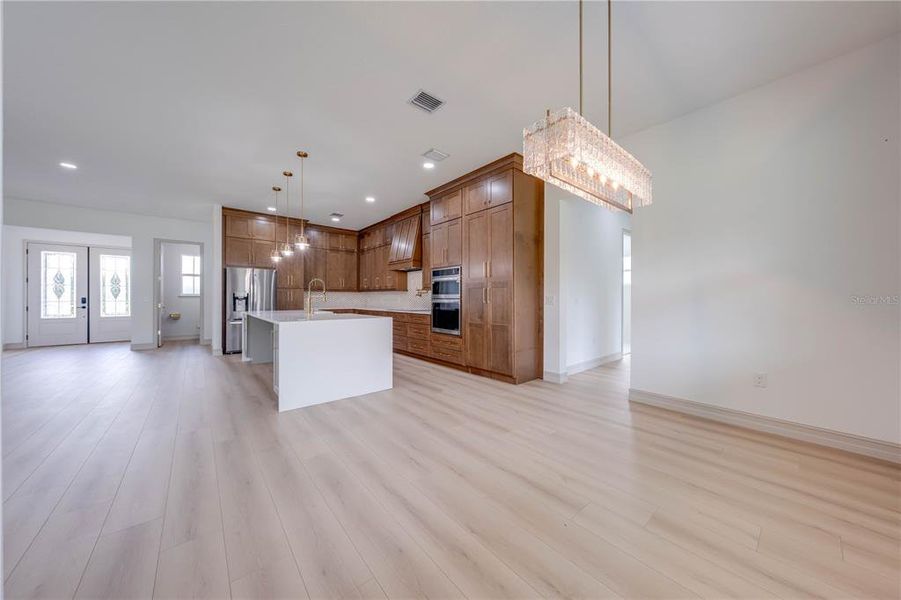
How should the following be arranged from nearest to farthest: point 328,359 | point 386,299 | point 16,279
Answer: point 328,359 < point 16,279 < point 386,299

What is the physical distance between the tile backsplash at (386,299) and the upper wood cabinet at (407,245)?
1.55 feet

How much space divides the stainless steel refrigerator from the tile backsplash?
114 cm

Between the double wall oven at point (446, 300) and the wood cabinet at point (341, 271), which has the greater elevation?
the wood cabinet at point (341, 271)

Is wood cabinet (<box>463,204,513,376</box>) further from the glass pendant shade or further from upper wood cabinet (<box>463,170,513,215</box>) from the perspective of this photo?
the glass pendant shade

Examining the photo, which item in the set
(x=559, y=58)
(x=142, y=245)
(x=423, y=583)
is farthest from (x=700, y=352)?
(x=142, y=245)

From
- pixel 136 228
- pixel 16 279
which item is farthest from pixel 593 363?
pixel 16 279

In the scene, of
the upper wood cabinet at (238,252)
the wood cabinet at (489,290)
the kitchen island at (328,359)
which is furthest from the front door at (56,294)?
the wood cabinet at (489,290)

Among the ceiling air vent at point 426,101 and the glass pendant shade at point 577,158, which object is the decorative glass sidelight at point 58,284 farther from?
the glass pendant shade at point 577,158

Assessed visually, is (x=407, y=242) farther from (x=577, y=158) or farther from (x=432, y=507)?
(x=432, y=507)

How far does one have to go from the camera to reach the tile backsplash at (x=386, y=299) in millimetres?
7266

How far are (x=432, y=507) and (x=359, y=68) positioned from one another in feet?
10.2

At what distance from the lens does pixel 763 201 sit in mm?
3107

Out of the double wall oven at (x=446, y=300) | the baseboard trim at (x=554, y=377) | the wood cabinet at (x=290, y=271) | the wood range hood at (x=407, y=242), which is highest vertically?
the wood range hood at (x=407, y=242)

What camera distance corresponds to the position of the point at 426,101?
3297 mm
